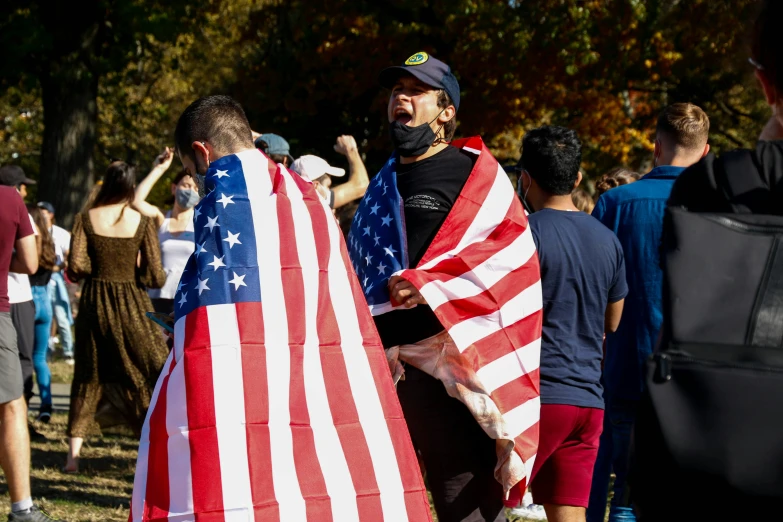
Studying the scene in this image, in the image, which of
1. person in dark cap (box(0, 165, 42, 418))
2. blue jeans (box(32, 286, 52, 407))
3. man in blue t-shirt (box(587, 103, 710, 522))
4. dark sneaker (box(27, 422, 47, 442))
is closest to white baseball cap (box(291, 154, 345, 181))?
man in blue t-shirt (box(587, 103, 710, 522))

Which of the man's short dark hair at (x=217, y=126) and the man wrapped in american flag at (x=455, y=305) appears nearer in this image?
the man's short dark hair at (x=217, y=126)

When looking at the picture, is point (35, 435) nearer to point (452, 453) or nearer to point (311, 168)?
point (311, 168)

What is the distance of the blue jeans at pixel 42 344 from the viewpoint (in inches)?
389

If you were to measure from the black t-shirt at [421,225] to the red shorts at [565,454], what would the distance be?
2.26 feet

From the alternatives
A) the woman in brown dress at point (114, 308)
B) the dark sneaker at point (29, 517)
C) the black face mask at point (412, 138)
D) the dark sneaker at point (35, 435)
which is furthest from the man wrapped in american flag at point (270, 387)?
the dark sneaker at point (35, 435)

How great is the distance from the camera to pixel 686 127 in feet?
16.6

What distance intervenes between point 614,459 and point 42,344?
6.74 m

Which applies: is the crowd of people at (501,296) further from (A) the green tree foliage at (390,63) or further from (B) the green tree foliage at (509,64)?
(B) the green tree foliage at (509,64)

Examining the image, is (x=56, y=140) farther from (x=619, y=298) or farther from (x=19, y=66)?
(x=619, y=298)

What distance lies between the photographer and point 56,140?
59.7ft

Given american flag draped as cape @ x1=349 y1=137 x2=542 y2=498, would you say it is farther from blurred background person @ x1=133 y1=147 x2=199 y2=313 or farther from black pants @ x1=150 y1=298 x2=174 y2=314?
black pants @ x1=150 y1=298 x2=174 y2=314

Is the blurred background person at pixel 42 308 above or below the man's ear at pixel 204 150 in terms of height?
below

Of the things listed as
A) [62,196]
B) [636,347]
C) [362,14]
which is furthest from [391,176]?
[362,14]

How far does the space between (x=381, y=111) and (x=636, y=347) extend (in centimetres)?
1688
